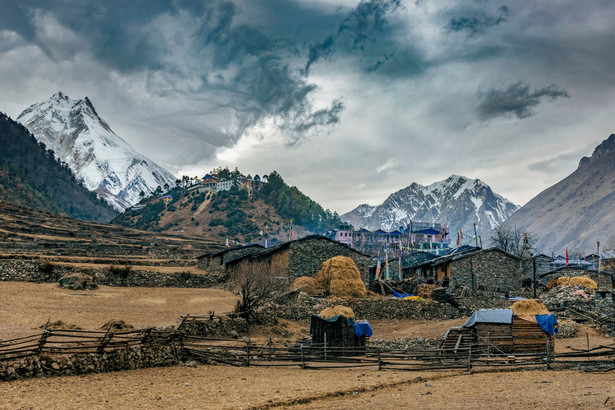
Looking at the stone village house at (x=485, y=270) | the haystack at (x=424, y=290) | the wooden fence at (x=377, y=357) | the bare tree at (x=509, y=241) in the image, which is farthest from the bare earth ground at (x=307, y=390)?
the bare tree at (x=509, y=241)

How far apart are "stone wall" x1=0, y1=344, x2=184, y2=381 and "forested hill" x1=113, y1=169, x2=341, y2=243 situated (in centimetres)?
8811

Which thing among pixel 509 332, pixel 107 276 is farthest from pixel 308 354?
pixel 107 276

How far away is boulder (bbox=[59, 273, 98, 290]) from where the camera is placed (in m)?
32.9

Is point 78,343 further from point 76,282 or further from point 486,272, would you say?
point 486,272

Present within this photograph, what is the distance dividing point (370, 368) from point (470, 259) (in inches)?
906

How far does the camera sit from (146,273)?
42.1 m

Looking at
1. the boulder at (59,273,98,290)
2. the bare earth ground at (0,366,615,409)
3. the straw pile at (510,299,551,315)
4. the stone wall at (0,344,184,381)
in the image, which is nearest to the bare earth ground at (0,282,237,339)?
the boulder at (59,273,98,290)

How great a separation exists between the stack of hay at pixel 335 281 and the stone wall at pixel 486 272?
9563 mm

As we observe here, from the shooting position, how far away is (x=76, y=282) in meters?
33.2

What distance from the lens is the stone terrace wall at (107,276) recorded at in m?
34.5

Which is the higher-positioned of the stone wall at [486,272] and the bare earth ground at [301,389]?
the stone wall at [486,272]

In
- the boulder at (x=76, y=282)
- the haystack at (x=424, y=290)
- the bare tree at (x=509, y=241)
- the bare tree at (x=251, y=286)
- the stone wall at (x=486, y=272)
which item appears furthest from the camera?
the bare tree at (x=509, y=241)

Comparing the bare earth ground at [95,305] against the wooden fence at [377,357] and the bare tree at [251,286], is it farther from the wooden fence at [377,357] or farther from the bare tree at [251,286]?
the wooden fence at [377,357]

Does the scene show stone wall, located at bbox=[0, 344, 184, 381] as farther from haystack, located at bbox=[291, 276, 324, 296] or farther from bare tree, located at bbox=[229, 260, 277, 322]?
haystack, located at bbox=[291, 276, 324, 296]
